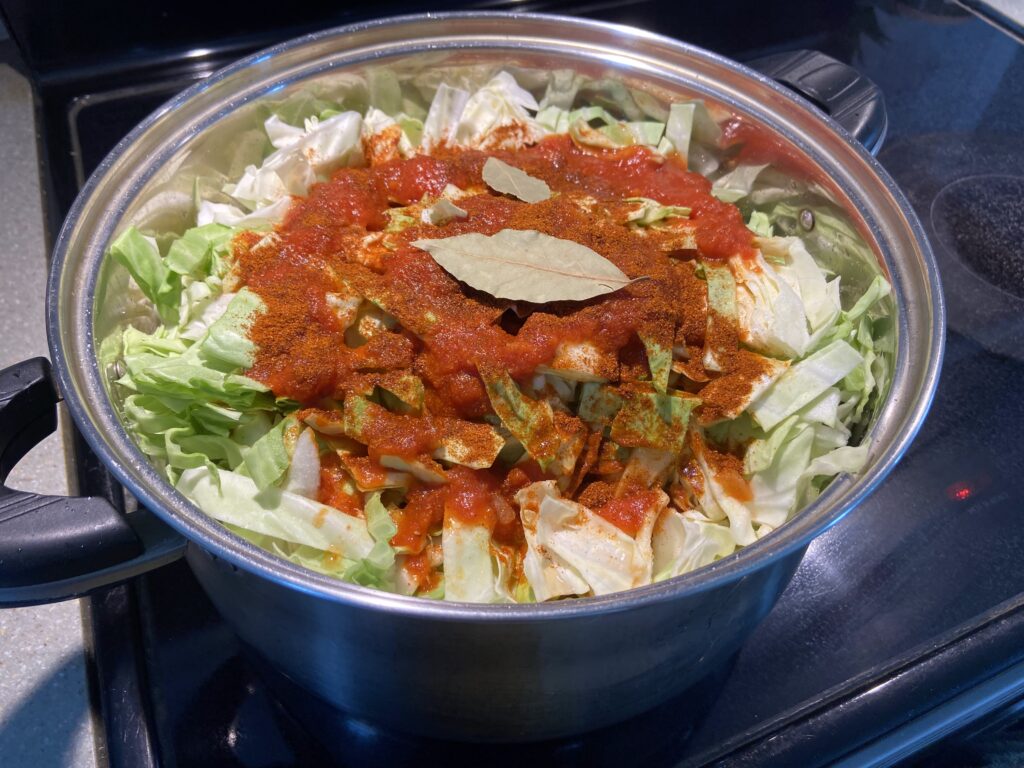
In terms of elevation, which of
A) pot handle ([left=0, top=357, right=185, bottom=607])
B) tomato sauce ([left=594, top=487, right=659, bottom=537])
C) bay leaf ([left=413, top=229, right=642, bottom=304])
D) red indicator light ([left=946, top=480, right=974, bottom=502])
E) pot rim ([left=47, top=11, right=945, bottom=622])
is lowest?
red indicator light ([left=946, top=480, right=974, bottom=502])

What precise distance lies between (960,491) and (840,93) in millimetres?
758

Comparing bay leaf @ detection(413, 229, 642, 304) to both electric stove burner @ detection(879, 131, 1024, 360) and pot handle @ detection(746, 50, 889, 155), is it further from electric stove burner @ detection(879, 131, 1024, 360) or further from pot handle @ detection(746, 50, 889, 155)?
electric stove burner @ detection(879, 131, 1024, 360)

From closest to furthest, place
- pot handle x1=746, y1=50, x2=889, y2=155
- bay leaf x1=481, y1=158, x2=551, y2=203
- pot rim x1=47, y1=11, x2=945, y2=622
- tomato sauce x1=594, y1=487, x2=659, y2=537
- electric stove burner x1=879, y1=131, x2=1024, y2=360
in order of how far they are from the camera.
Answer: pot rim x1=47, y1=11, x2=945, y2=622
tomato sauce x1=594, y1=487, x2=659, y2=537
bay leaf x1=481, y1=158, x2=551, y2=203
pot handle x1=746, y1=50, x2=889, y2=155
electric stove burner x1=879, y1=131, x2=1024, y2=360

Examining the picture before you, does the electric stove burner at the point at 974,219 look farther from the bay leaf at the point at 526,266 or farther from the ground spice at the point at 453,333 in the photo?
the bay leaf at the point at 526,266

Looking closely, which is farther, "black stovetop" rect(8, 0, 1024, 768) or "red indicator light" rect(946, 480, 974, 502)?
"red indicator light" rect(946, 480, 974, 502)

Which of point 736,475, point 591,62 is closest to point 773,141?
point 591,62

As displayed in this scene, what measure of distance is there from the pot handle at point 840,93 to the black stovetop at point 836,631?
1.69 feet

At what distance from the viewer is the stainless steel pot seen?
0.91 meters

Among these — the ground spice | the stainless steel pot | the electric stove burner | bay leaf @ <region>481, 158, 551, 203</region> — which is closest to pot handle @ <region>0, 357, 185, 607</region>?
the stainless steel pot

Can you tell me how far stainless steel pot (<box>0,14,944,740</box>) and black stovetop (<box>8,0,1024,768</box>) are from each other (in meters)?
0.09

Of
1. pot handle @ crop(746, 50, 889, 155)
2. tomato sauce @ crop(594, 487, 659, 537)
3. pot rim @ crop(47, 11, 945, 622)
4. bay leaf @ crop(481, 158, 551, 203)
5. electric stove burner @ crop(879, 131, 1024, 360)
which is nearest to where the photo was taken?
pot rim @ crop(47, 11, 945, 622)

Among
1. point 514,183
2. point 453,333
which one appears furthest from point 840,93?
point 453,333

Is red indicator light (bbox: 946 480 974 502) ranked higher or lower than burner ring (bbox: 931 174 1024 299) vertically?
lower

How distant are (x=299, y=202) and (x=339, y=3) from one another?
932 millimetres
